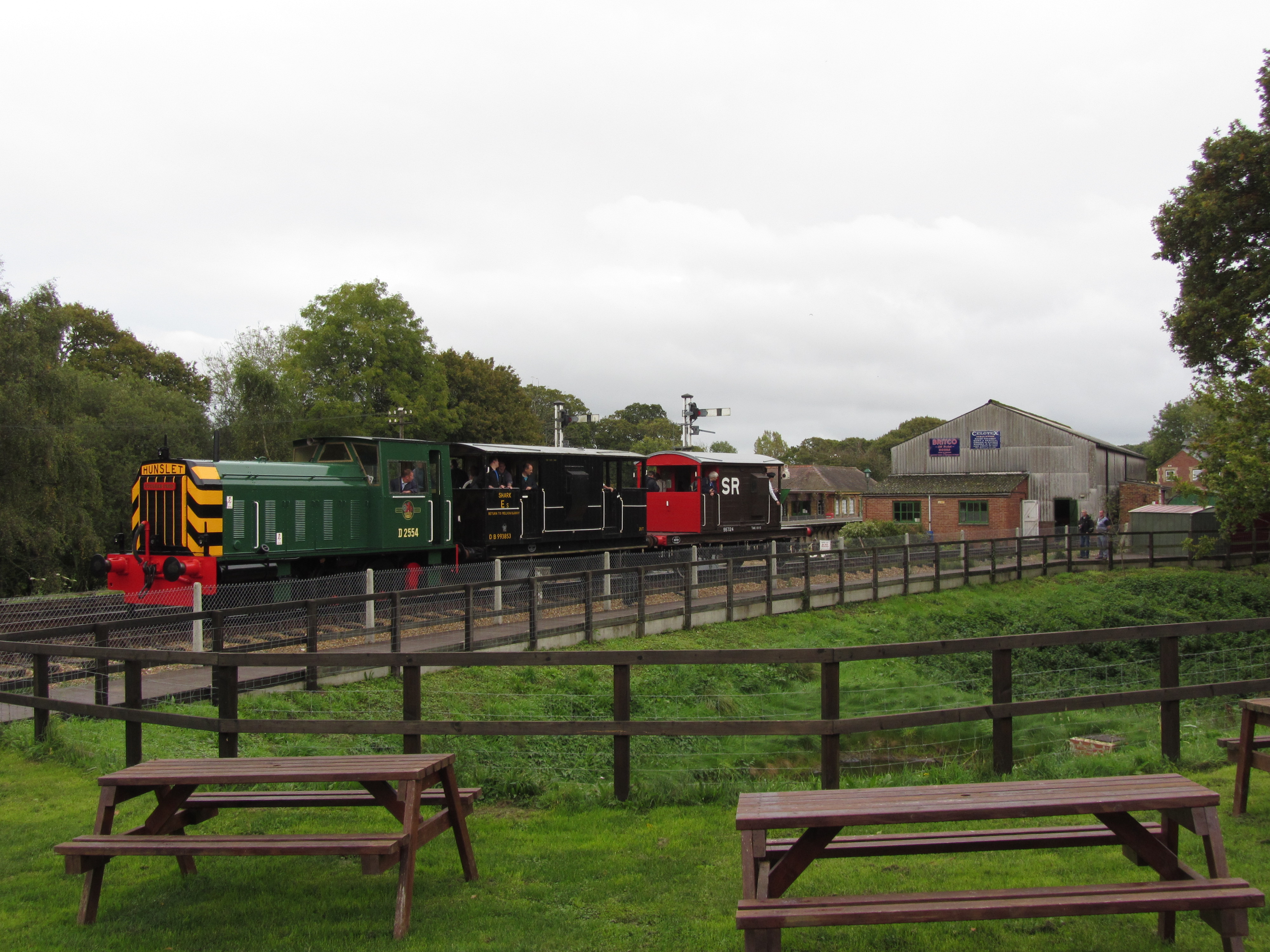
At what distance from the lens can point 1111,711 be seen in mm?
13273

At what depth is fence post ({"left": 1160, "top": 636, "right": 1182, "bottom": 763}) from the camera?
639cm

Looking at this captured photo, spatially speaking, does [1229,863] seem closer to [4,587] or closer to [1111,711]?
[1111,711]

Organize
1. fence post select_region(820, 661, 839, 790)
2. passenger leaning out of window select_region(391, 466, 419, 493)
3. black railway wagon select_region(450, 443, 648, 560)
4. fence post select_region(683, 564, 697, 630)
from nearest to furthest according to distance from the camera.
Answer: fence post select_region(820, 661, 839, 790) → fence post select_region(683, 564, 697, 630) → passenger leaning out of window select_region(391, 466, 419, 493) → black railway wagon select_region(450, 443, 648, 560)

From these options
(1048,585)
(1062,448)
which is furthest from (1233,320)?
Answer: (1062,448)

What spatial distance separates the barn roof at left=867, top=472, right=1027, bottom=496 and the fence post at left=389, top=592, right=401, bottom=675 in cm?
4023

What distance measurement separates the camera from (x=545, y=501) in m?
20.9

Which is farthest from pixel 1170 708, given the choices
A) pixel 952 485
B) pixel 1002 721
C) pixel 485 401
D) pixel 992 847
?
pixel 485 401

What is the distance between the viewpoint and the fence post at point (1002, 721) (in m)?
6.19

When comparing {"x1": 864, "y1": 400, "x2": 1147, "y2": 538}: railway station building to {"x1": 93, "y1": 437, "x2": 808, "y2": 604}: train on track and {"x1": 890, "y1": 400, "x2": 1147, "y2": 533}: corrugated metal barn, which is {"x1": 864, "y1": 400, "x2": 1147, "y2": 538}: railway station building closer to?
{"x1": 890, "y1": 400, "x2": 1147, "y2": 533}: corrugated metal barn

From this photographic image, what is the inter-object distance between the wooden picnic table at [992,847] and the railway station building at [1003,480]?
44060mm

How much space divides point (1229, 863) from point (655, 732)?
312cm

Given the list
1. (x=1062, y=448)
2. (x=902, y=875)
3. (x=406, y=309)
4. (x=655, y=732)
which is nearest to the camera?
(x=902, y=875)

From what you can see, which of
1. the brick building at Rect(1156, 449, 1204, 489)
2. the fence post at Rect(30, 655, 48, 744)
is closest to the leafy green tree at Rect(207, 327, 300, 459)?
the fence post at Rect(30, 655, 48, 744)

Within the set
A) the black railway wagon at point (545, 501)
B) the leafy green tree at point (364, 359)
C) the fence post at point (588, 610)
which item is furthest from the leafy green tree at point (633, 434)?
the fence post at point (588, 610)
